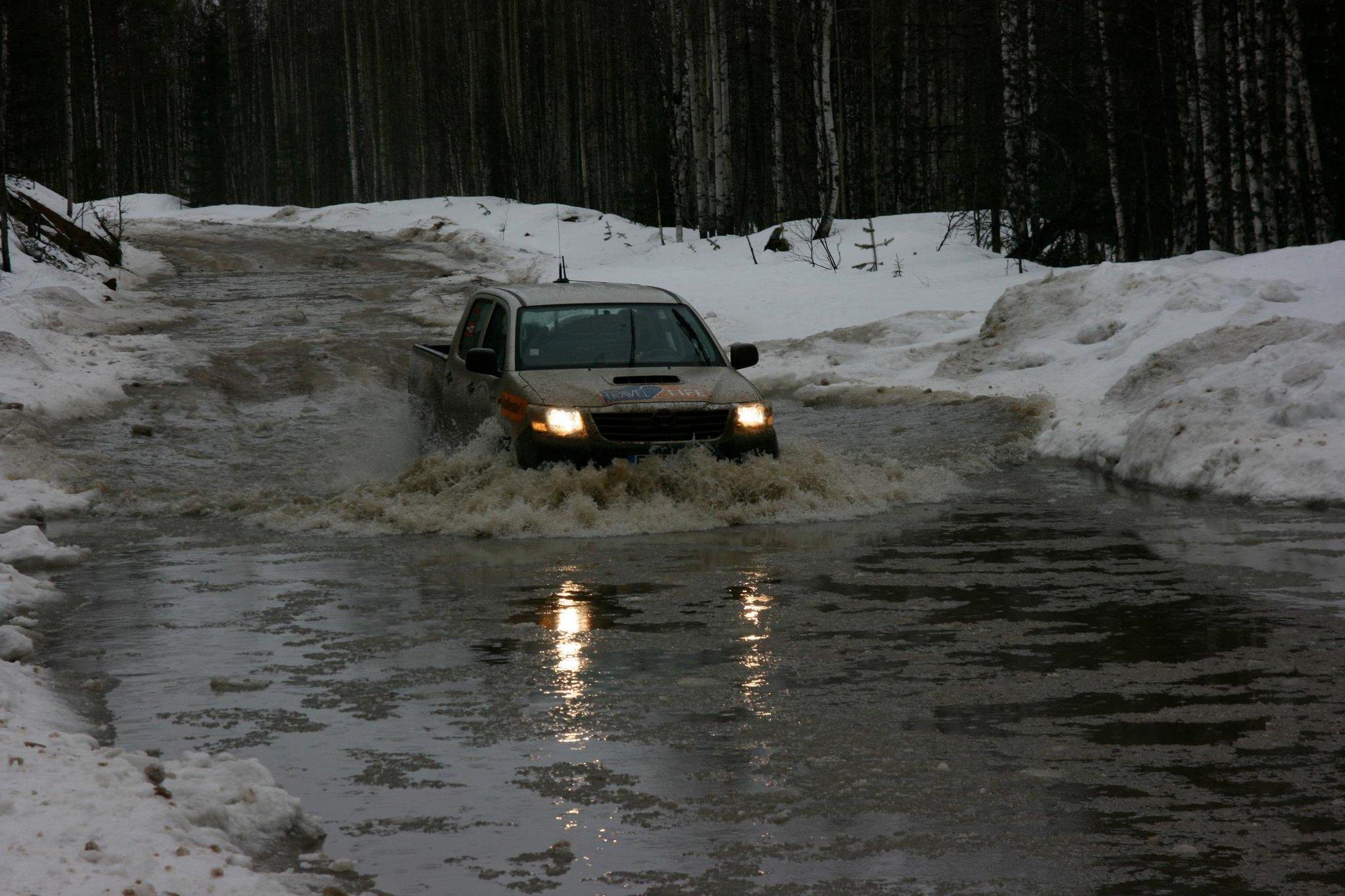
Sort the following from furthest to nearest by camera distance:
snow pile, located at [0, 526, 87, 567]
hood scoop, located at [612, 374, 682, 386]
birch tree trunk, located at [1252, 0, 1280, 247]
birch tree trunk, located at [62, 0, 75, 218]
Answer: birch tree trunk, located at [62, 0, 75, 218] → birch tree trunk, located at [1252, 0, 1280, 247] → hood scoop, located at [612, 374, 682, 386] → snow pile, located at [0, 526, 87, 567]

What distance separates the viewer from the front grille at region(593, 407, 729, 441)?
32.2ft

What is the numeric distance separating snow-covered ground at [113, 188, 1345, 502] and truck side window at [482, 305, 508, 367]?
5286 mm

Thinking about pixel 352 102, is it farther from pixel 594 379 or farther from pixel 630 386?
pixel 630 386

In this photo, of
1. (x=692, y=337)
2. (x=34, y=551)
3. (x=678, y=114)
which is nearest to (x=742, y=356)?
(x=692, y=337)

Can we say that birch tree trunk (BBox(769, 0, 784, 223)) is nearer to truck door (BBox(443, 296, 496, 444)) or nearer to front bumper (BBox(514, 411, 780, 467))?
truck door (BBox(443, 296, 496, 444))

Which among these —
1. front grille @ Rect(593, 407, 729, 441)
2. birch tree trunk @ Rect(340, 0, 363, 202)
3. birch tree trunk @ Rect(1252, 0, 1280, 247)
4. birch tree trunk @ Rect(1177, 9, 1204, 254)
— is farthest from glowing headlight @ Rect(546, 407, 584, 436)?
birch tree trunk @ Rect(340, 0, 363, 202)

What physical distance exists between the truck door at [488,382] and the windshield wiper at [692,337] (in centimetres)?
138

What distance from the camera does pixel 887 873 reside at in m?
3.64

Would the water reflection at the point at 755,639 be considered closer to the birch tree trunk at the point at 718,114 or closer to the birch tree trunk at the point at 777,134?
the birch tree trunk at the point at 718,114

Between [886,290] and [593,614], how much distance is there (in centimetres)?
1832

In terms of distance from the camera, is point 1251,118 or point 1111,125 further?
point 1111,125

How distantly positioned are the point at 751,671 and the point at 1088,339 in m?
11.8

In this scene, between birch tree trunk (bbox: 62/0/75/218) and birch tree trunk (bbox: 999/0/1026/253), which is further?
birch tree trunk (bbox: 62/0/75/218)

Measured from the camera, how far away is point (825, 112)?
2902 cm
